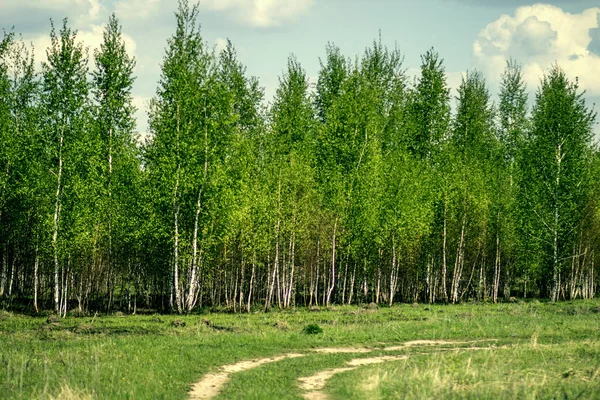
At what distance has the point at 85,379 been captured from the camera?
18375mm

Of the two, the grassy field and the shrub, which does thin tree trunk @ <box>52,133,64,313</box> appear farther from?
the shrub

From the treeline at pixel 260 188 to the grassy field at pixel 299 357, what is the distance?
9020 millimetres

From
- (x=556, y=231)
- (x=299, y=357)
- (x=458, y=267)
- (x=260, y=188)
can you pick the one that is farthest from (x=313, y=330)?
(x=556, y=231)

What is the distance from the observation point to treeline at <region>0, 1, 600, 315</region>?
41844 millimetres

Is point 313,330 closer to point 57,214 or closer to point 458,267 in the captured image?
point 57,214

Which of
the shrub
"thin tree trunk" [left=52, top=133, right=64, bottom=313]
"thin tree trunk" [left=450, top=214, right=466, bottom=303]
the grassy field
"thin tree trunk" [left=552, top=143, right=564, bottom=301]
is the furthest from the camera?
"thin tree trunk" [left=450, top=214, right=466, bottom=303]

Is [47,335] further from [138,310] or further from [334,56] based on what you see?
[334,56]

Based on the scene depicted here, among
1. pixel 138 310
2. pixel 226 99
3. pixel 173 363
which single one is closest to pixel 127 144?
pixel 226 99

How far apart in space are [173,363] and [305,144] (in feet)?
125

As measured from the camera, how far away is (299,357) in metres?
24.1

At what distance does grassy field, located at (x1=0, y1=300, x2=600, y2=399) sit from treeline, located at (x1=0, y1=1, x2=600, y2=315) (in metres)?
9.02

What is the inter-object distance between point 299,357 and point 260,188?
24.9 m

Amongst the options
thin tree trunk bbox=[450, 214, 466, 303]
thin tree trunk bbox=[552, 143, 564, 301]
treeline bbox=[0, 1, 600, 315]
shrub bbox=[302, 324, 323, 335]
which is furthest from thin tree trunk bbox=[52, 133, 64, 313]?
thin tree trunk bbox=[552, 143, 564, 301]

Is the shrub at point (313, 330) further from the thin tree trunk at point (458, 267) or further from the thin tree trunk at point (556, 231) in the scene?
the thin tree trunk at point (556, 231)
